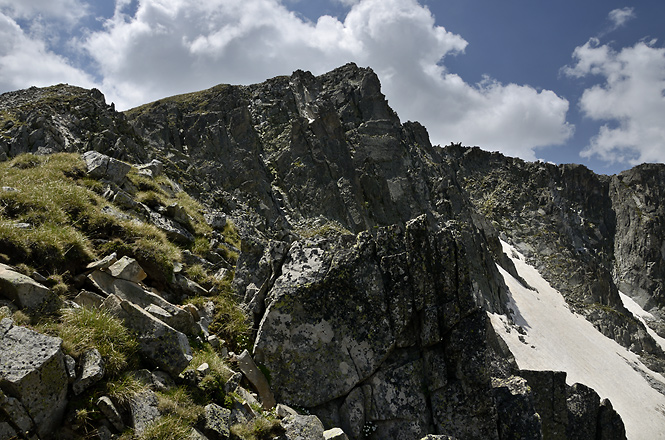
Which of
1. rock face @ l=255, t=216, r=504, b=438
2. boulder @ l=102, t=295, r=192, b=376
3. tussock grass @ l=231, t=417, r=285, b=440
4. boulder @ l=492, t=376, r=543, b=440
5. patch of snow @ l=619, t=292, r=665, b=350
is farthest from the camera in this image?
patch of snow @ l=619, t=292, r=665, b=350

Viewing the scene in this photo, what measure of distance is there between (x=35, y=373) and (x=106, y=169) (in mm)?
9772

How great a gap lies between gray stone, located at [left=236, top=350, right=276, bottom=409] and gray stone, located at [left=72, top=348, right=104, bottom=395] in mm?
2897

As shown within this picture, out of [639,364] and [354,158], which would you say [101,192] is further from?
[639,364]

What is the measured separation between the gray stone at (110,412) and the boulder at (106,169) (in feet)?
31.4

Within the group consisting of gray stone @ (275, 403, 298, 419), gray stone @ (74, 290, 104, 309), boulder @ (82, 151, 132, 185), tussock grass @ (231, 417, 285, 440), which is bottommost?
gray stone @ (275, 403, 298, 419)

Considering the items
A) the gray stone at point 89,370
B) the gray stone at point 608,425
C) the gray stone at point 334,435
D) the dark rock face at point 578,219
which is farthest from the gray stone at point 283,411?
the dark rock face at point 578,219

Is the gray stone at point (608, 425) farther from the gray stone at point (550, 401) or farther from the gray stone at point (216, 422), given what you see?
the gray stone at point (216, 422)

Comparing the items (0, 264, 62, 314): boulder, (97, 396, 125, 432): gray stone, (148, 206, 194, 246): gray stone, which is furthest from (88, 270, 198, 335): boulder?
(148, 206, 194, 246): gray stone

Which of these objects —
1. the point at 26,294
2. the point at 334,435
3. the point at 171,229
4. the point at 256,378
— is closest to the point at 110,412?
the point at 26,294

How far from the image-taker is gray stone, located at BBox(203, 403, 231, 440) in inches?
223

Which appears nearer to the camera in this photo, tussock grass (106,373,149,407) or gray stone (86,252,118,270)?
tussock grass (106,373,149,407)

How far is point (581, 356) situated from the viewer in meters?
57.6

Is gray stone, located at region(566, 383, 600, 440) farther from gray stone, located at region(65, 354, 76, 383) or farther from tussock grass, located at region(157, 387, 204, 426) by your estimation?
gray stone, located at region(65, 354, 76, 383)

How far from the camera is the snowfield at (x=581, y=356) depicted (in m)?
48.7
